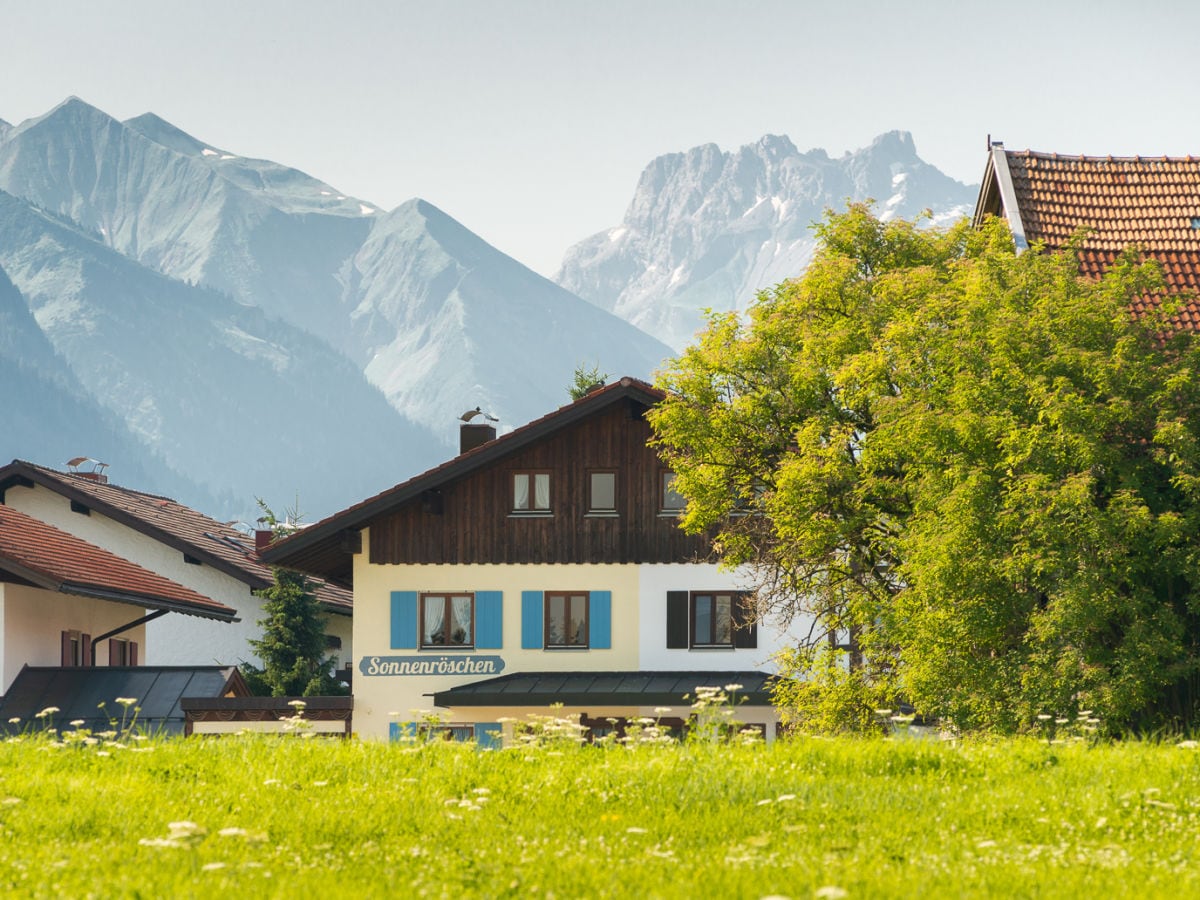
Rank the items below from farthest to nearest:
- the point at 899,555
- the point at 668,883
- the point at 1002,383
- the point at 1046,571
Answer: the point at 899,555, the point at 1002,383, the point at 1046,571, the point at 668,883

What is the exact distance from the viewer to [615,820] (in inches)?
→ 386

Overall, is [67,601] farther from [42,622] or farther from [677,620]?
[677,620]

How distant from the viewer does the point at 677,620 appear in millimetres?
41344

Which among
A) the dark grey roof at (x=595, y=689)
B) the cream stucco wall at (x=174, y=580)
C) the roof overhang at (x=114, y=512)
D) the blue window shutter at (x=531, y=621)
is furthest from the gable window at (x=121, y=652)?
the roof overhang at (x=114, y=512)

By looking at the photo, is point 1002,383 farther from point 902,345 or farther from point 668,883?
point 668,883

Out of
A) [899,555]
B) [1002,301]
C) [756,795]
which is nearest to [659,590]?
[899,555]

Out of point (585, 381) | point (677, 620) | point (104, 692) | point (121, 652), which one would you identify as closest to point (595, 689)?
point (677, 620)

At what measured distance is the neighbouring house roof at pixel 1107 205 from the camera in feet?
106

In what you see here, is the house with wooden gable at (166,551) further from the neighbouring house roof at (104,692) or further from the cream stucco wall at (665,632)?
the neighbouring house roof at (104,692)

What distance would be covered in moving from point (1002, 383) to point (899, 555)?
13.3 ft

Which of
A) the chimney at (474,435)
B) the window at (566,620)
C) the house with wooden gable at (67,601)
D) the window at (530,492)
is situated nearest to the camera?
the house with wooden gable at (67,601)

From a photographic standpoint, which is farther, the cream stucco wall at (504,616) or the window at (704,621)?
the window at (704,621)

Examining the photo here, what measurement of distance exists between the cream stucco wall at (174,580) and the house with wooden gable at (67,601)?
11608 mm

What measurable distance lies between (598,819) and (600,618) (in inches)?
1240
